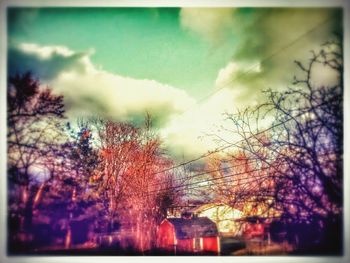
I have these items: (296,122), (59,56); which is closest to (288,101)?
(296,122)

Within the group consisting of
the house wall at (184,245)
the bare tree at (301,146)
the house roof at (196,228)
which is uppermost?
the bare tree at (301,146)

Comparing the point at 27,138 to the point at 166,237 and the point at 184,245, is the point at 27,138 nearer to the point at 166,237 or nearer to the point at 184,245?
the point at 166,237

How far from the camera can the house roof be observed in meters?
3.50

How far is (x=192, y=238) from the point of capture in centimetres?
350

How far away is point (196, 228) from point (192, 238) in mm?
99

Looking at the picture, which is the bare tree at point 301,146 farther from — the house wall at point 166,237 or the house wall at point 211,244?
the house wall at point 166,237

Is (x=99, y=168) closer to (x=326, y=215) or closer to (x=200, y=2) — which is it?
(x=200, y=2)

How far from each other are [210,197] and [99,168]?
3.53 ft

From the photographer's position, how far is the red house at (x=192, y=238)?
11.4 feet

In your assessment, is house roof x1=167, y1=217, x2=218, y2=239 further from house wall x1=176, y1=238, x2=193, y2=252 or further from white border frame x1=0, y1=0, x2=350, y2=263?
white border frame x1=0, y1=0, x2=350, y2=263

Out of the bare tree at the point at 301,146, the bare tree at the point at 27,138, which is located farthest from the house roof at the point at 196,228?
the bare tree at the point at 27,138

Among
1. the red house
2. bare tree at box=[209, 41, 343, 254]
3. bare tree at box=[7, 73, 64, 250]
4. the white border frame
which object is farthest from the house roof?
bare tree at box=[7, 73, 64, 250]

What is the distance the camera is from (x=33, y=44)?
3.51m

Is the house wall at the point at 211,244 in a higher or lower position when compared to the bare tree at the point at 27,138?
lower
